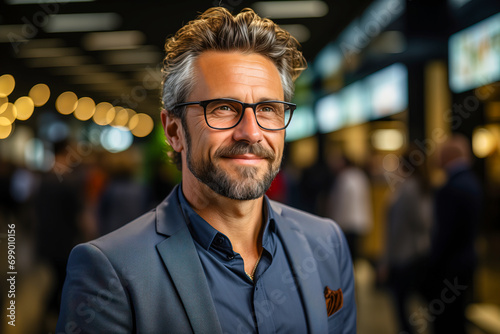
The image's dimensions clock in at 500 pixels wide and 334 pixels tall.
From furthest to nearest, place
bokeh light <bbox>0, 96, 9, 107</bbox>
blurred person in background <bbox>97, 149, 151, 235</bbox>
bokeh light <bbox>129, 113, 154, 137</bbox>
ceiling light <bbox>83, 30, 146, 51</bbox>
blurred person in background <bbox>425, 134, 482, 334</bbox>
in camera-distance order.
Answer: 1. bokeh light <bbox>129, 113, 154, 137</bbox>
2. bokeh light <bbox>0, 96, 9, 107</bbox>
3. ceiling light <bbox>83, 30, 146, 51</bbox>
4. blurred person in background <bbox>97, 149, 151, 235</bbox>
5. blurred person in background <bbox>425, 134, 482, 334</bbox>

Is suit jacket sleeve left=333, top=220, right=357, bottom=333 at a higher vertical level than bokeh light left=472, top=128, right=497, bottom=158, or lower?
lower

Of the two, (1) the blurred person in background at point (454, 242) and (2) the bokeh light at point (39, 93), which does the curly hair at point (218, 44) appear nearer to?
(1) the blurred person in background at point (454, 242)

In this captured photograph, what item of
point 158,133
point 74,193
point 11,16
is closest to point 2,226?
point 158,133

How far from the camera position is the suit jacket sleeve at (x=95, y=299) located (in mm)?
1045

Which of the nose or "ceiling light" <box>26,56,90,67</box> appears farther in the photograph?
"ceiling light" <box>26,56,90,67</box>

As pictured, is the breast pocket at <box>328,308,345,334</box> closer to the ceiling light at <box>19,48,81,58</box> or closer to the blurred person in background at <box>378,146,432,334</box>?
the blurred person in background at <box>378,146,432,334</box>

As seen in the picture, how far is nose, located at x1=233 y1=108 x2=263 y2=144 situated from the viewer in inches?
44.5

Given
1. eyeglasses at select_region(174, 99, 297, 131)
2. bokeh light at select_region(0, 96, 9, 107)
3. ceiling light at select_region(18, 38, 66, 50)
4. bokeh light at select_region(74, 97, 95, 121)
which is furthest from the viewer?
bokeh light at select_region(74, 97, 95, 121)

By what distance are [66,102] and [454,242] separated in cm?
1722

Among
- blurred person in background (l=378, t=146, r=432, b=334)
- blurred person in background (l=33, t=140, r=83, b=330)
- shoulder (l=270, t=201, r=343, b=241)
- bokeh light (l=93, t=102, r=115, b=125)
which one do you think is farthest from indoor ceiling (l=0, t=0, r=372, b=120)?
bokeh light (l=93, t=102, r=115, b=125)

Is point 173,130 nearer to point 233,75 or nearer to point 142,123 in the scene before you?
point 233,75

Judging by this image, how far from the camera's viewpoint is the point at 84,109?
1984 cm

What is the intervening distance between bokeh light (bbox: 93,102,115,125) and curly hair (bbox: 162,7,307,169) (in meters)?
19.9

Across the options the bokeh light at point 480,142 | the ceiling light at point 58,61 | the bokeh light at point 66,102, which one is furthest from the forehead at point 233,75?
the bokeh light at point 66,102
